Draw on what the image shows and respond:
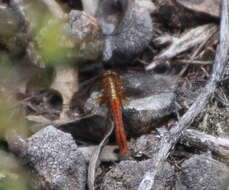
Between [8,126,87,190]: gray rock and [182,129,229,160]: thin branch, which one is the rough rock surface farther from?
[8,126,87,190]: gray rock

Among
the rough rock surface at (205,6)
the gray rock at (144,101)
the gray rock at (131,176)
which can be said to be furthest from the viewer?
the rough rock surface at (205,6)

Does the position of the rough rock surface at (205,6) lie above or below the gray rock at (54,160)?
above

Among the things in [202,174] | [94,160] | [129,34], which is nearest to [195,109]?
[202,174]

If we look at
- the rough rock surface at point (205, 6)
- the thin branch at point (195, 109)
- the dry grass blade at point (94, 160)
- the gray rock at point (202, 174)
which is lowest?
the dry grass blade at point (94, 160)

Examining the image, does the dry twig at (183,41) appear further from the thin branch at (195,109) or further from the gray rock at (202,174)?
the gray rock at (202,174)

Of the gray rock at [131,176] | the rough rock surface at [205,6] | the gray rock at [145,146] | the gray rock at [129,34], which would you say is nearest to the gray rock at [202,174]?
the gray rock at [131,176]

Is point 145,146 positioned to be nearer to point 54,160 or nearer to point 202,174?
point 202,174

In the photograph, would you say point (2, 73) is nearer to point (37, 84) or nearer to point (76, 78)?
point (37, 84)
